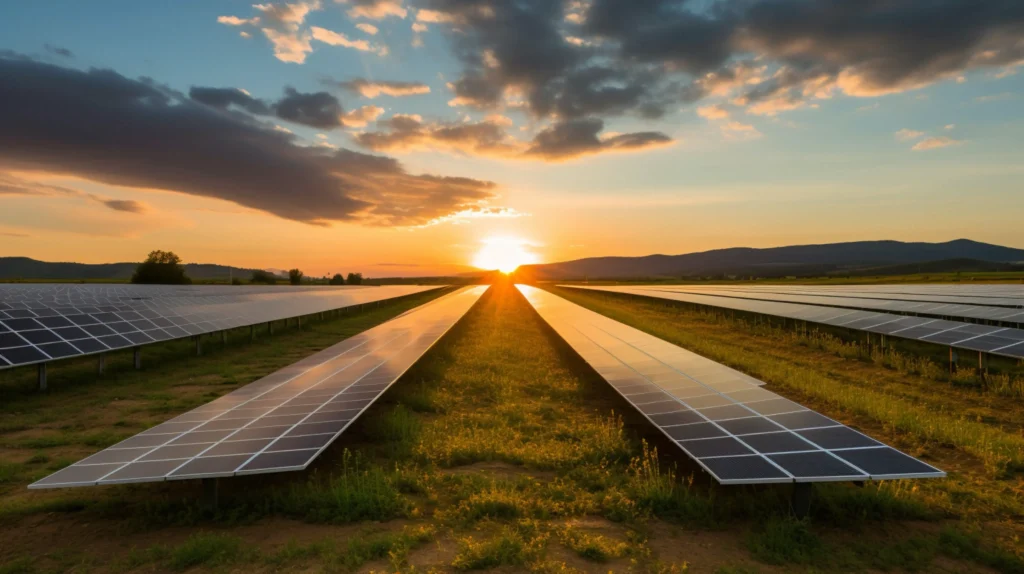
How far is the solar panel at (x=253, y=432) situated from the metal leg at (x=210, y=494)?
30 cm

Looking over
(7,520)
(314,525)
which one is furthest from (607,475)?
(7,520)

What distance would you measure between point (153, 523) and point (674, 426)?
7658mm

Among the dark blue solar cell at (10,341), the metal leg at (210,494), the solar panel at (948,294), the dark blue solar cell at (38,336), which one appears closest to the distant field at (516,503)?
the metal leg at (210,494)

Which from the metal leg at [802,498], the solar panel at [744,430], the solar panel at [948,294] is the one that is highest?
the solar panel at [948,294]

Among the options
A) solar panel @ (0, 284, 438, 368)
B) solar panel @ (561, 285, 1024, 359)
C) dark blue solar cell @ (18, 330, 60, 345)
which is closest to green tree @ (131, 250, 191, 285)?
solar panel @ (0, 284, 438, 368)

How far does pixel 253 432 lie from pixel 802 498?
8002mm

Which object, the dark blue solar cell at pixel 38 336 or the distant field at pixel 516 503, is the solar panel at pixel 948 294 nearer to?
the distant field at pixel 516 503

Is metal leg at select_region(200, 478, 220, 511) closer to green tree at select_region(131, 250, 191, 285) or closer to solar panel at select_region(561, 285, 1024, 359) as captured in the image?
solar panel at select_region(561, 285, 1024, 359)

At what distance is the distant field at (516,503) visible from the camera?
6.06m

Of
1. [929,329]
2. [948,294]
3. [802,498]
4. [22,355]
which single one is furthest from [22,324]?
[948,294]

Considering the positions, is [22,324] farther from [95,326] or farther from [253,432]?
[253,432]

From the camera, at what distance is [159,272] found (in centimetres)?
8319

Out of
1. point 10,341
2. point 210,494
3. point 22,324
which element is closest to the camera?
point 210,494

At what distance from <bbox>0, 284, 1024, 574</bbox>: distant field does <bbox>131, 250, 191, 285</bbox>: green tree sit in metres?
80.8
